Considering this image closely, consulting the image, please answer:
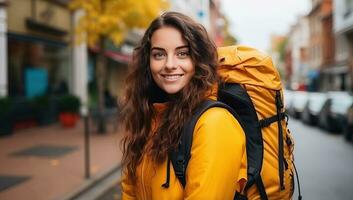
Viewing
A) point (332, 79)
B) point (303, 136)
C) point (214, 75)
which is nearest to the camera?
point (214, 75)

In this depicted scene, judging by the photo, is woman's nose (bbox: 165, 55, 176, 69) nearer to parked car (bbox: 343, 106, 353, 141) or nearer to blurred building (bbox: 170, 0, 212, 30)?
parked car (bbox: 343, 106, 353, 141)

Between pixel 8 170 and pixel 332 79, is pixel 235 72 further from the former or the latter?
pixel 332 79

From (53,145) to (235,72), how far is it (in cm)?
1060

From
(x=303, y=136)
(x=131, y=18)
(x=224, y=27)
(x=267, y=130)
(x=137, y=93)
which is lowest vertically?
(x=303, y=136)

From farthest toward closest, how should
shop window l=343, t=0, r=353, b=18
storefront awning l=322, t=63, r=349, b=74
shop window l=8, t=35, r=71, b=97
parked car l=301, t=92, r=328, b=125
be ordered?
1. storefront awning l=322, t=63, r=349, b=74
2. shop window l=343, t=0, r=353, b=18
3. parked car l=301, t=92, r=328, b=125
4. shop window l=8, t=35, r=71, b=97

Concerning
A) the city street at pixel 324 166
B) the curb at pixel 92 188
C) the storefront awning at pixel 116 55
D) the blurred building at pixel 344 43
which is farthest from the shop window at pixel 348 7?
the curb at pixel 92 188

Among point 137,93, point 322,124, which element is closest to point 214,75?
point 137,93

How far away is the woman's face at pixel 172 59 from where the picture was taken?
1.98m

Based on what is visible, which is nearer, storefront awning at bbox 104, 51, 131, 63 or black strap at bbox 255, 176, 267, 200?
black strap at bbox 255, 176, 267, 200

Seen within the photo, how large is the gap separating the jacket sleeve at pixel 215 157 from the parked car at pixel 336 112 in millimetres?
13412

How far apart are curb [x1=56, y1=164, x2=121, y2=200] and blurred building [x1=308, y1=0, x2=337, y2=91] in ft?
116

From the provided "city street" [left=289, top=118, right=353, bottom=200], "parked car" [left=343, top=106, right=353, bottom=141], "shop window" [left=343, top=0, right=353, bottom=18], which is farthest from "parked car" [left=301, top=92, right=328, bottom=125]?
"shop window" [left=343, top=0, right=353, bottom=18]

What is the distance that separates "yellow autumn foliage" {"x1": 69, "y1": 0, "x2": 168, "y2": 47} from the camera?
14164 mm

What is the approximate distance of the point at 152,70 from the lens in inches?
82.2
